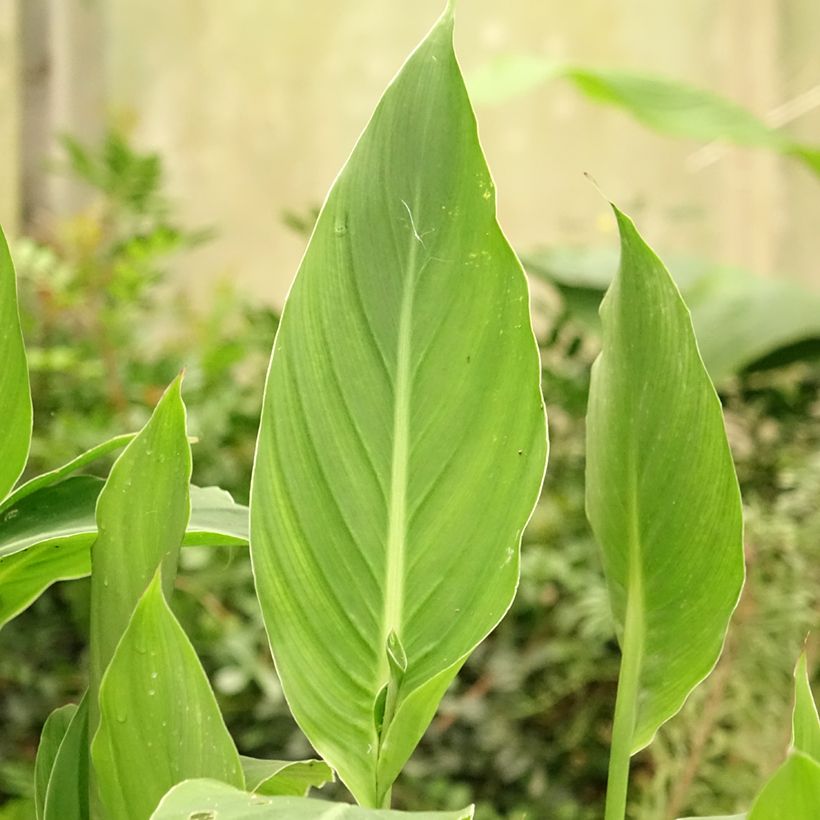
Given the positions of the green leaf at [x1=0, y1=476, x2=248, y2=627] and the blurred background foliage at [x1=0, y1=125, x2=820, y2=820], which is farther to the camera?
the blurred background foliage at [x1=0, y1=125, x2=820, y2=820]

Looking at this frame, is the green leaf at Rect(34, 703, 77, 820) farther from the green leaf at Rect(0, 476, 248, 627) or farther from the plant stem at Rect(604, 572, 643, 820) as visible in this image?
the plant stem at Rect(604, 572, 643, 820)

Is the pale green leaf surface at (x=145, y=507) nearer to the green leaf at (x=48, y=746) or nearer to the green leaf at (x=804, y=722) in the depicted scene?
the green leaf at (x=48, y=746)

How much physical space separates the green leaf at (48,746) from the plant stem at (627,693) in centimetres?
21

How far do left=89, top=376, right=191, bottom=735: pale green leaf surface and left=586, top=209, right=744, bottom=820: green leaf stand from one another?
149 mm

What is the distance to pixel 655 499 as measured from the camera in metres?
0.34

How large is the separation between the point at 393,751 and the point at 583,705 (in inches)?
22.4

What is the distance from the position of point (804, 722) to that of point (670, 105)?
78 centimetres

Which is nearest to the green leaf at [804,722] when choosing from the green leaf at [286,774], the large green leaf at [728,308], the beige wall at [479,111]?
the green leaf at [286,774]

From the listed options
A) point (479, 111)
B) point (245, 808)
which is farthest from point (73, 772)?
point (479, 111)

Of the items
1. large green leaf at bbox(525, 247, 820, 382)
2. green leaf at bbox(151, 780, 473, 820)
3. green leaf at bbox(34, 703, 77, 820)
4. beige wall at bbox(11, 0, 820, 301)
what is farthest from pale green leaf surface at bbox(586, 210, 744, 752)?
beige wall at bbox(11, 0, 820, 301)

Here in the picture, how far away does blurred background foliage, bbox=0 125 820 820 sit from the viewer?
0.71 meters

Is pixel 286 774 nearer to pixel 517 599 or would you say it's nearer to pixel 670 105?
pixel 517 599

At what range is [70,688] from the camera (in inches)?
35.2

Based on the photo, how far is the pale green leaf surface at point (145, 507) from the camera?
1.03 ft
